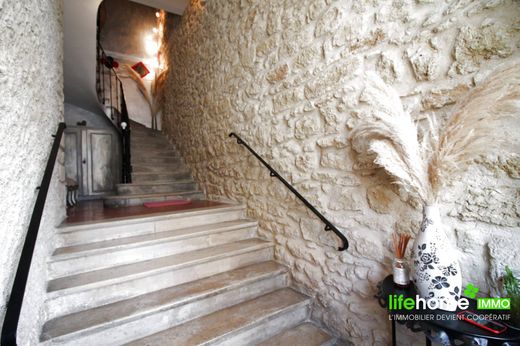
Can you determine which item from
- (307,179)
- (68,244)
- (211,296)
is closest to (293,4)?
(307,179)

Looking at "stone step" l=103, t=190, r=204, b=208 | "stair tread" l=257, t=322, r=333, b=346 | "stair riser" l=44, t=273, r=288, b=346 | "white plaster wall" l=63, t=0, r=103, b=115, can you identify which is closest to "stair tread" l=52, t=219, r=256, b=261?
"stair riser" l=44, t=273, r=288, b=346

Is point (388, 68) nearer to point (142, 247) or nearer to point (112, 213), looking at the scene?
point (142, 247)

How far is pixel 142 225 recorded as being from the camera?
2334 mm

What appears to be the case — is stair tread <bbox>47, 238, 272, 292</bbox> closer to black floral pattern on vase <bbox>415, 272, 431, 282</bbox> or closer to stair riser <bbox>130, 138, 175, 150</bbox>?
black floral pattern on vase <bbox>415, 272, 431, 282</bbox>

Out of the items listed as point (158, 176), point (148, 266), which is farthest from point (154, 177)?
point (148, 266)

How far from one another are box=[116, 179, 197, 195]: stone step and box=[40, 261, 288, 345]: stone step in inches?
90.7

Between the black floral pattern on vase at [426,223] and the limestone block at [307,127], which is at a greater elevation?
the limestone block at [307,127]

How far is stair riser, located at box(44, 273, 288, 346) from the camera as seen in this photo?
57.9 inches

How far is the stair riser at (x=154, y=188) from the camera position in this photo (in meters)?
3.75

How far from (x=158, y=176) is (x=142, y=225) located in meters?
2.15

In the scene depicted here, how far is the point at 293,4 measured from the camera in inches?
86.8

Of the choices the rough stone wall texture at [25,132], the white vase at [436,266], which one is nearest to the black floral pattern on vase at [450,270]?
the white vase at [436,266]

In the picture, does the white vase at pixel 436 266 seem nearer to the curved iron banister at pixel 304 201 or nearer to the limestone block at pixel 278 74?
the curved iron banister at pixel 304 201

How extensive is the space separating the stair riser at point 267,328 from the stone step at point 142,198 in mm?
2423
